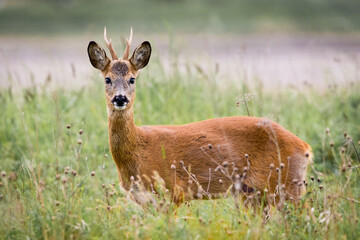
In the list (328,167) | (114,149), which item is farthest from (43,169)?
(328,167)

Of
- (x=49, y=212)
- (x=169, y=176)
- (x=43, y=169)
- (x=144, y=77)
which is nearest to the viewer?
(x=49, y=212)

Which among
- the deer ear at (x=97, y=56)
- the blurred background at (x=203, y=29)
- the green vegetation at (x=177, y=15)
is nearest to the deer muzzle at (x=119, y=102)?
the deer ear at (x=97, y=56)

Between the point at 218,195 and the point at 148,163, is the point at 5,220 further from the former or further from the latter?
the point at 218,195

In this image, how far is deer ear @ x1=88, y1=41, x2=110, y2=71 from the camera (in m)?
4.70

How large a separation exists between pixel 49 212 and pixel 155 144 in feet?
3.95

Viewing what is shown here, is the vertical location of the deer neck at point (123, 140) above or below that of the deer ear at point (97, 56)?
below

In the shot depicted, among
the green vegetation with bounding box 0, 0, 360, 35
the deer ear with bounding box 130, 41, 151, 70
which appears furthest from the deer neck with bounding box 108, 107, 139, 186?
the green vegetation with bounding box 0, 0, 360, 35

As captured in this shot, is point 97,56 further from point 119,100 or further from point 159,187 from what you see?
point 159,187

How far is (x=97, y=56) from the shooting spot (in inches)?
187

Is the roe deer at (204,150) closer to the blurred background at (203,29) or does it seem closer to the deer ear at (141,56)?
the deer ear at (141,56)

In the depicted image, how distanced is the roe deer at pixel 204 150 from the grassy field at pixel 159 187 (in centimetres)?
19

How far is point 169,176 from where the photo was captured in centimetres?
435

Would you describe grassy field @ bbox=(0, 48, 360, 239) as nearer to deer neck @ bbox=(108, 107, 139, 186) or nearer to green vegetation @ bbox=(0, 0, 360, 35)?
deer neck @ bbox=(108, 107, 139, 186)

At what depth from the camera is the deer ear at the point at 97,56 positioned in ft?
15.4
